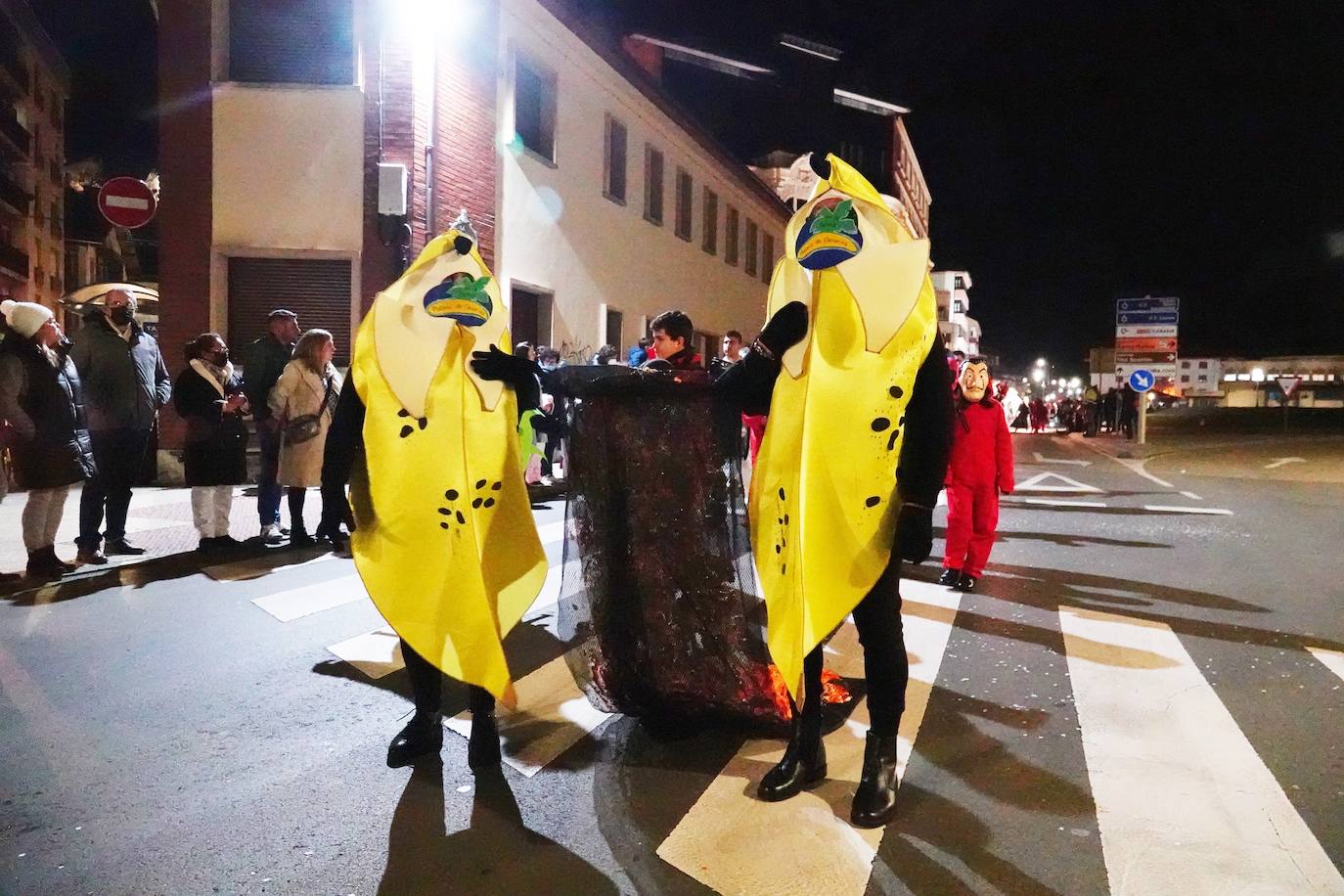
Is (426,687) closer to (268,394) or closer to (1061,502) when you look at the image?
(268,394)

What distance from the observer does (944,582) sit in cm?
708

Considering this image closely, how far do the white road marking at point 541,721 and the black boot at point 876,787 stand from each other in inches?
48.0

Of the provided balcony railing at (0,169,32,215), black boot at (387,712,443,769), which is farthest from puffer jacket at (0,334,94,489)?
balcony railing at (0,169,32,215)

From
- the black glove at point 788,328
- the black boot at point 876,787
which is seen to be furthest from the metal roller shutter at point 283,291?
the black boot at point 876,787

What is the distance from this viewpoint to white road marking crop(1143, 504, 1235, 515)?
38.1ft

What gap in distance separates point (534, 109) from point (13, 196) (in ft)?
127

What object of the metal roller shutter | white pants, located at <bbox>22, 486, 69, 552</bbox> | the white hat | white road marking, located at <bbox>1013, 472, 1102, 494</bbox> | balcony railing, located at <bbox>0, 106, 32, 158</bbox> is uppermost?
balcony railing, located at <bbox>0, 106, 32, 158</bbox>

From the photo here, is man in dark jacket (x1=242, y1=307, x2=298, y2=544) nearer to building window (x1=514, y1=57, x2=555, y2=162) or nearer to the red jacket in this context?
the red jacket

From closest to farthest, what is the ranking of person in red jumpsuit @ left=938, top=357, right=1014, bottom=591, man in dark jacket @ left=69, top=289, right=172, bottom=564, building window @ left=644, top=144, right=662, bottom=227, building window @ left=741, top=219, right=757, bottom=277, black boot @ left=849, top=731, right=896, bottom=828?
black boot @ left=849, top=731, right=896, bottom=828 → person in red jumpsuit @ left=938, top=357, right=1014, bottom=591 → man in dark jacket @ left=69, top=289, right=172, bottom=564 → building window @ left=644, top=144, right=662, bottom=227 → building window @ left=741, top=219, right=757, bottom=277

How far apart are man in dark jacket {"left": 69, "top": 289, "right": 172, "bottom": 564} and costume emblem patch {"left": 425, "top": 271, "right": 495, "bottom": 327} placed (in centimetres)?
517

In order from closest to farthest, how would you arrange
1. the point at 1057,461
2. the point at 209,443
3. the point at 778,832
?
the point at 778,832
the point at 209,443
the point at 1057,461

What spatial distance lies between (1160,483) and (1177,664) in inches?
482

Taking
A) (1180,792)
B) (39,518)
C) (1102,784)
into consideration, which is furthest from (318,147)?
(1180,792)

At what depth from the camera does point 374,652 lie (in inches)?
202
